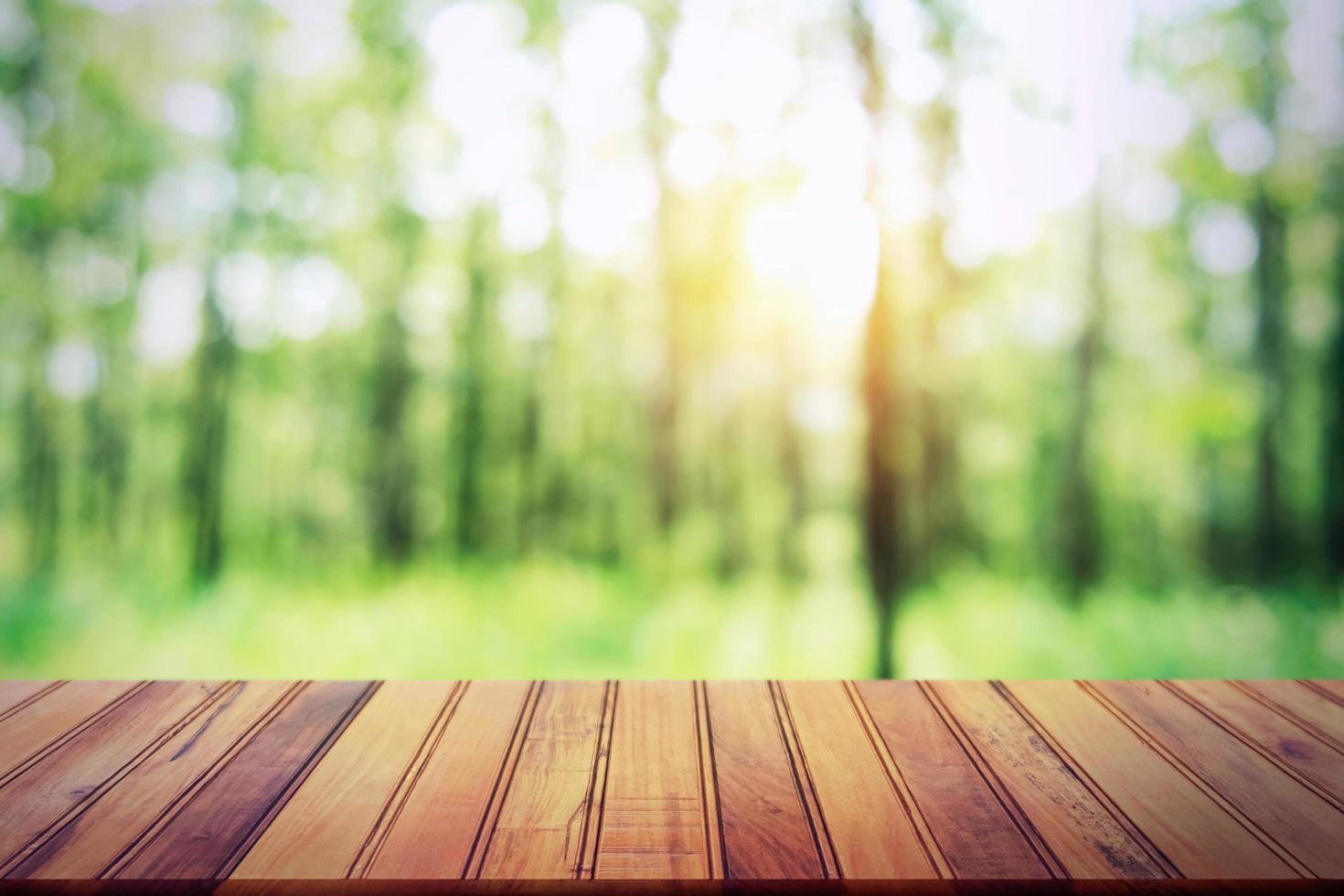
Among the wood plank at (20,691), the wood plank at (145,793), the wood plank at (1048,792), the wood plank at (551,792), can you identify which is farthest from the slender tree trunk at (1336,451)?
the wood plank at (20,691)

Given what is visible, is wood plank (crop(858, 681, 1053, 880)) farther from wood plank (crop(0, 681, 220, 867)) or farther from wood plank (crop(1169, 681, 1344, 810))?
wood plank (crop(0, 681, 220, 867))

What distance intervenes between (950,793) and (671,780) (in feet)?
1.73

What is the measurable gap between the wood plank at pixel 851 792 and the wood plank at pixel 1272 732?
85 cm

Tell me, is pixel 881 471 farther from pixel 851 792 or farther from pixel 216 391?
pixel 216 391

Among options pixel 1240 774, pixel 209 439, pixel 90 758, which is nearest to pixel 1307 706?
pixel 1240 774

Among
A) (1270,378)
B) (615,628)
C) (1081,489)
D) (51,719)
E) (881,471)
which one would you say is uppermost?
(1270,378)

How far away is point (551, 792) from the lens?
62.7 inches

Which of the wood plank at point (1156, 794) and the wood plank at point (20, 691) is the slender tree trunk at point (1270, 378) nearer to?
the wood plank at point (1156, 794)

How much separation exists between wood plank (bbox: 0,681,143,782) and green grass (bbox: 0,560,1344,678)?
1.12 m

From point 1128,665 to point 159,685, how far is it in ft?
10.9

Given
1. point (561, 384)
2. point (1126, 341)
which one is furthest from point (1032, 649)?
point (561, 384)

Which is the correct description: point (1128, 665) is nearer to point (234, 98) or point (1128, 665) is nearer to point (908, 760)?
point (908, 760)

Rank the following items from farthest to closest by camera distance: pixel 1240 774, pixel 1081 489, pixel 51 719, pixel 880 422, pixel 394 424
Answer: pixel 394 424
pixel 1081 489
pixel 880 422
pixel 51 719
pixel 1240 774

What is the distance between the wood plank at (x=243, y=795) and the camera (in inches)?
52.2
